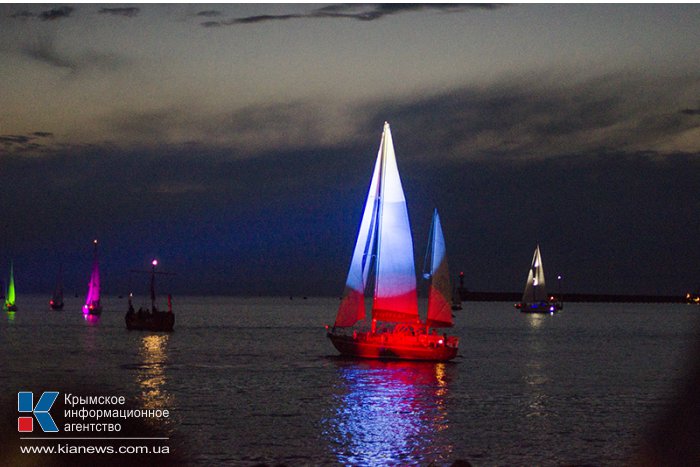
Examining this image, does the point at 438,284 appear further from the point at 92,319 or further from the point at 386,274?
the point at 92,319

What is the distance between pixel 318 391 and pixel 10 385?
20.9 m

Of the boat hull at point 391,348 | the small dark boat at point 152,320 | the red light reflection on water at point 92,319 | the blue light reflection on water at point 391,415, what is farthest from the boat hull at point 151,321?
the boat hull at point 391,348

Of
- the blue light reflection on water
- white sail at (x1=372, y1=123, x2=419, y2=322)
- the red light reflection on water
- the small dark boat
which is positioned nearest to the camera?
the blue light reflection on water

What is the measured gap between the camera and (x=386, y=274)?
6700 centimetres

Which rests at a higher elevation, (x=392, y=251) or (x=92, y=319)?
(x=392, y=251)

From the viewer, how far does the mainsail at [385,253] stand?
66625 mm

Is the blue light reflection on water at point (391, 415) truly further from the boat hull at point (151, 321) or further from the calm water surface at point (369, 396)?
the boat hull at point (151, 321)

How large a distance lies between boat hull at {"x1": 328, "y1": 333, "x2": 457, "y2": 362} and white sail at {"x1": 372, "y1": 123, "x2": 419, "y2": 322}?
5.48 ft

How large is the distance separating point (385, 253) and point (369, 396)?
13947 millimetres

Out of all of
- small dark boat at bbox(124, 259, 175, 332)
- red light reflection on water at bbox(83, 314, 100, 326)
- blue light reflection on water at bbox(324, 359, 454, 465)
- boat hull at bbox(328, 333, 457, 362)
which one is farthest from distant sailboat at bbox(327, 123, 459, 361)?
red light reflection on water at bbox(83, 314, 100, 326)

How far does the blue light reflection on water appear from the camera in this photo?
37281 mm

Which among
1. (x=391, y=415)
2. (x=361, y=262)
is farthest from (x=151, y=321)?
(x=391, y=415)

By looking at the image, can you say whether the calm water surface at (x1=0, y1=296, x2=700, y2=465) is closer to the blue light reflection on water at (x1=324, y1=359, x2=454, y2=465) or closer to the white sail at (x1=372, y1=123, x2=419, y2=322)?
the blue light reflection on water at (x1=324, y1=359, x2=454, y2=465)

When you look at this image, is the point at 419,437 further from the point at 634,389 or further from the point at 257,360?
the point at 257,360
